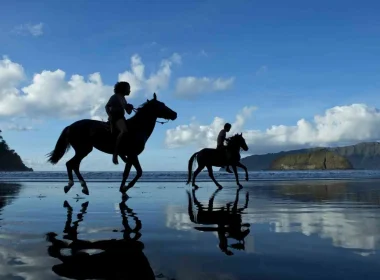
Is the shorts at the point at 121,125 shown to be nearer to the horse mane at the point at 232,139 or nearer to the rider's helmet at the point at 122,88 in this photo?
the rider's helmet at the point at 122,88

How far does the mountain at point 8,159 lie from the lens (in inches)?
4653

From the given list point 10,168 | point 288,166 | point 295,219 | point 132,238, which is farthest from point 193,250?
point 288,166

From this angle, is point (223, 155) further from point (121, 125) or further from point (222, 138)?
point (121, 125)

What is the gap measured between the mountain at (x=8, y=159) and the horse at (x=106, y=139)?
115 meters

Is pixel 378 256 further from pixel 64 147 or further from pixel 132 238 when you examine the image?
pixel 64 147

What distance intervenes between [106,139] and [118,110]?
2.79ft

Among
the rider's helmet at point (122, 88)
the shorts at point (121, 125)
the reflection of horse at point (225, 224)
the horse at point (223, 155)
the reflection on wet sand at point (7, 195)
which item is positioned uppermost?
the rider's helmet at point (122, 88)

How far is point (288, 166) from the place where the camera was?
182 m

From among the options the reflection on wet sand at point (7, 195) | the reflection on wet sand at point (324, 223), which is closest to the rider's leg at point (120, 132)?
the reflection on wet sand at point (7, 195)

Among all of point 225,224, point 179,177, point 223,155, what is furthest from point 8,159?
point 225,224

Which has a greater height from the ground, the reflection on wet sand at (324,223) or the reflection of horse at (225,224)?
the reflection of horse at (225,224)

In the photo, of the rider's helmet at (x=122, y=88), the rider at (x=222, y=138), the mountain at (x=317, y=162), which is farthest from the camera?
the mountain at (x=317, y=162)

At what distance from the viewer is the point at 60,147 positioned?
1189 cm

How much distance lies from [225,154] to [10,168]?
117672 mm
